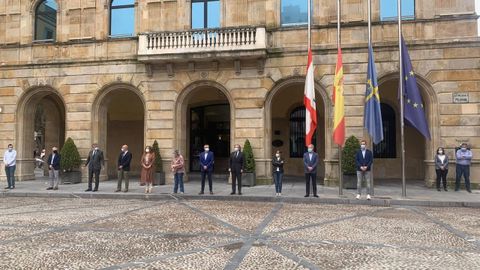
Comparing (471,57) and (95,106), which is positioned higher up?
(471,57)

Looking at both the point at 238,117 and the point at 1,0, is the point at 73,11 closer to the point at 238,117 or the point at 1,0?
the point at 1,0

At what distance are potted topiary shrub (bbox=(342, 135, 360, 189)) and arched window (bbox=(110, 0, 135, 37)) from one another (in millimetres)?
11490

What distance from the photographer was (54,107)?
24391mm

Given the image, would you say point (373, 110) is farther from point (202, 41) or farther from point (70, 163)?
point (70, 163)

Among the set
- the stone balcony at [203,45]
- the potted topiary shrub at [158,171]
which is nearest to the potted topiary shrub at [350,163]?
the stone balcony at [203,45]

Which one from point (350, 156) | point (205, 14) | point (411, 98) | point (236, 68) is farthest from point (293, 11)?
point (350, 156)

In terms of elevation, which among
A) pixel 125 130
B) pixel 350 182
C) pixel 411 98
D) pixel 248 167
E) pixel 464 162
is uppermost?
pixel 411 98

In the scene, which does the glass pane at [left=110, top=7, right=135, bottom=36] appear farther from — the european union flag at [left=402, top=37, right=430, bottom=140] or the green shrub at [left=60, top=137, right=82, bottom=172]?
the european union flag at [left=402, top=37, right=430, bottom=140]

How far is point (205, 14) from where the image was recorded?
19.0 metres

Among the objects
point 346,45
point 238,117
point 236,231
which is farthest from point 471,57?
point 236,231

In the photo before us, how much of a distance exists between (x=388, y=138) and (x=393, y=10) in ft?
23.3

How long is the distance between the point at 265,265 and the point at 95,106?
15673 mm

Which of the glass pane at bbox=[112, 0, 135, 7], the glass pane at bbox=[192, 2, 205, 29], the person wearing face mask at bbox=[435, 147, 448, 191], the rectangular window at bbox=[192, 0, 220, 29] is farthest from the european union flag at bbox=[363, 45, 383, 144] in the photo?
the glass pane at bbox=[112, 0, 135, 7]

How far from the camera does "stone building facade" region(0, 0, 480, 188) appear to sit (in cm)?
1639
